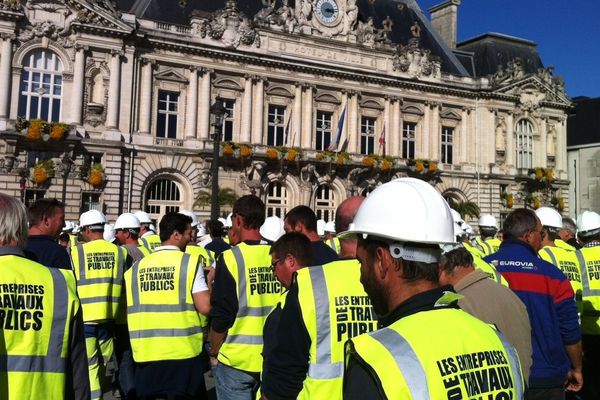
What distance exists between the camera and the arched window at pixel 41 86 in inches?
1013

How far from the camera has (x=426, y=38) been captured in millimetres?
39656

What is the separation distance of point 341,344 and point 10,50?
26.4 metres

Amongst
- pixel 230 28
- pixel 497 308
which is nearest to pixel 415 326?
pixel 497 308

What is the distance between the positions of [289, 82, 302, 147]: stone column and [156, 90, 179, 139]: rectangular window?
21.7 ft

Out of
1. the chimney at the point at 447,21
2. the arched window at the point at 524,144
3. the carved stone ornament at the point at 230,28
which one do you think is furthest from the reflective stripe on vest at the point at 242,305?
the chimney at the point at 447,21

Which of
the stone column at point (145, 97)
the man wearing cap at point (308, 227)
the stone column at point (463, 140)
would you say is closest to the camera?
the man wearing cap at point (308, 227)

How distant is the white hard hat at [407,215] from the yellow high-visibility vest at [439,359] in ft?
0.98

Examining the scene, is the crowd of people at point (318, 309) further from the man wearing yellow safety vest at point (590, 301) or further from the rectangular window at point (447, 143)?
the rectangular window at point (447, 143)

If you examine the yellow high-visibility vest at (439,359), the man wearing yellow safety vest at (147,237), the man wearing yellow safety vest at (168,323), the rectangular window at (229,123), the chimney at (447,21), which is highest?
the chimney at (447,21)

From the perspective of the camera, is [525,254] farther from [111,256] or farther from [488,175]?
[488,175]

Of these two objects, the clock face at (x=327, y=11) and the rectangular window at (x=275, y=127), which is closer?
the rectangular window at (x=275, y=127)

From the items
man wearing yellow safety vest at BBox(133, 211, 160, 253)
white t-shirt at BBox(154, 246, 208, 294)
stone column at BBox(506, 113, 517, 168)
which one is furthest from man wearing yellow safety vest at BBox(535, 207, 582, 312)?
stone column at BBox(506, 113, 517, 168)

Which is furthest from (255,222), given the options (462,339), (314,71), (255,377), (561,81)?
(561,81)

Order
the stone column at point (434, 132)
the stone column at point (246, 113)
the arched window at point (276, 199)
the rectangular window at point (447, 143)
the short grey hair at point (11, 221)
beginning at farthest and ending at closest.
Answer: the rectangular window at point (447, 143)
the stone column at point (434, 132)
the arched window at point (276, 199)
the stone column at point (246, 113)
the short grey hair at point (11, 221)
